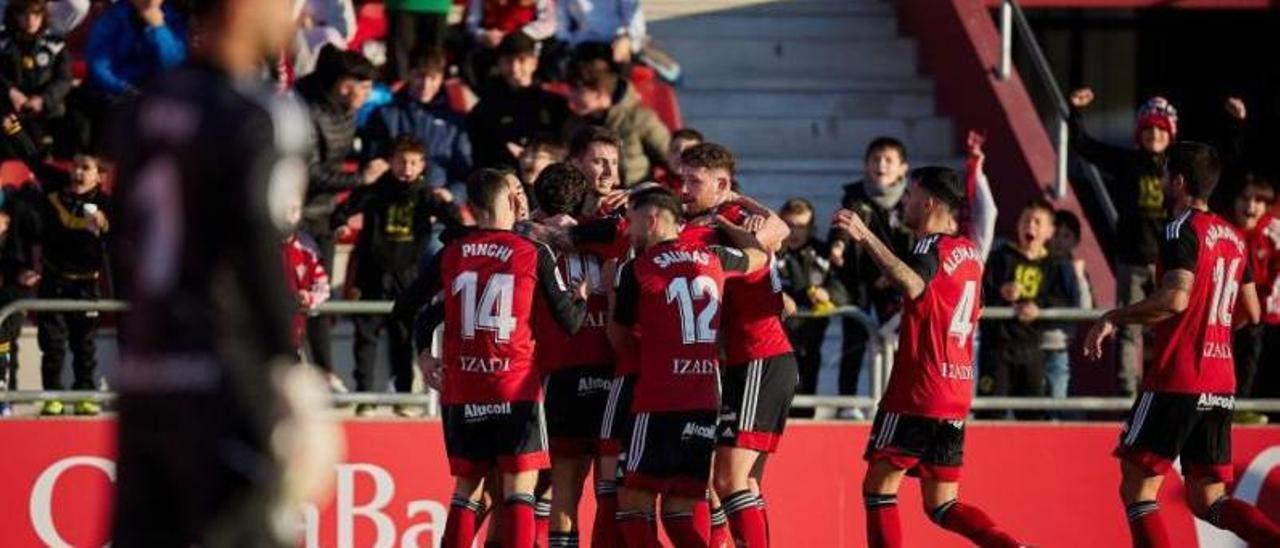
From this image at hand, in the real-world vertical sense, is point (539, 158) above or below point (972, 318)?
above

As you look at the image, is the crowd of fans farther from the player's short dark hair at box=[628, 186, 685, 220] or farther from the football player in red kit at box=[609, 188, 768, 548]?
the football player in red kit at box=[609, 188, 768, 548]

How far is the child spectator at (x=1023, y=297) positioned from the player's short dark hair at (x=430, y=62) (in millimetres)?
3802

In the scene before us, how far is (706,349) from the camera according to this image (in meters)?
11.5

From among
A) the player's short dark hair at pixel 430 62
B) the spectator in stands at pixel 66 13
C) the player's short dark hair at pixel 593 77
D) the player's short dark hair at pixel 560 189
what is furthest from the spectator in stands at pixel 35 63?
the player's short dark hair at pixel 560 189

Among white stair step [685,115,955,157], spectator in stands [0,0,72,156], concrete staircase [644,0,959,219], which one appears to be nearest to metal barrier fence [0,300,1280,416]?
spectator in stands [0,0,72,156]

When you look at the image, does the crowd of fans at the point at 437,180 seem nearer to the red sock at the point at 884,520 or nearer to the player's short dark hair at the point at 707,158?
the player's short dark hair at the point at 707,158

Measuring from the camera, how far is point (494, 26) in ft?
59.3

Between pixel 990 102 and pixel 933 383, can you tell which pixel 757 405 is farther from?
pixel 990 102

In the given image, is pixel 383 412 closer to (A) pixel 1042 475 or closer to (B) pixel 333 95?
(B) pixel 333 95

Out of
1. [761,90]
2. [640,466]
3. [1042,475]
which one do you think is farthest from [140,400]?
[761,90]

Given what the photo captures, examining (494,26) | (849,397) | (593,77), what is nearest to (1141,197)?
(849,397)

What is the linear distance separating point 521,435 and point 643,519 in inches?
26.5

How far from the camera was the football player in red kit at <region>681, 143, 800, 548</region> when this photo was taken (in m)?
12.1

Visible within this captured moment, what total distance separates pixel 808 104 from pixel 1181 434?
758 cm
